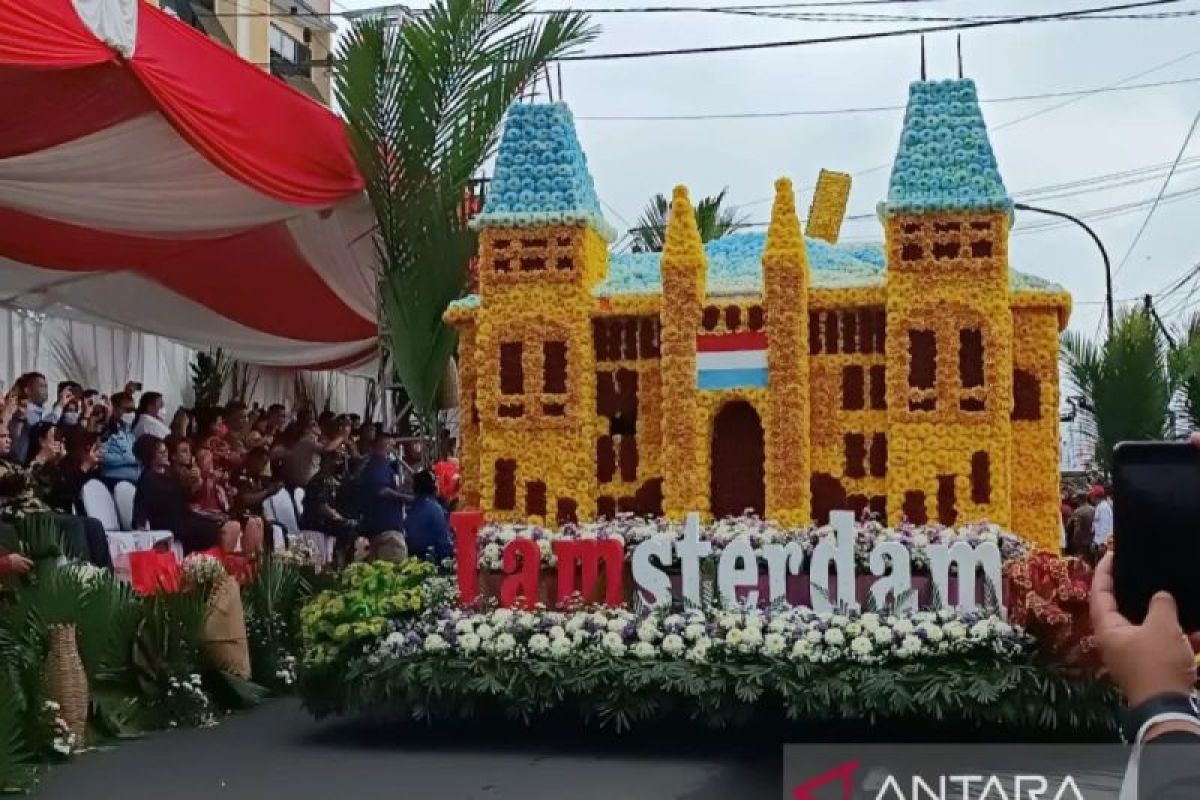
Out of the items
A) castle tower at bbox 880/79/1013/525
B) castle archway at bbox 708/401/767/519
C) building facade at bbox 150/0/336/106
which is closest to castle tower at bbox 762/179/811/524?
castle archway at bbox 708/401/767/519

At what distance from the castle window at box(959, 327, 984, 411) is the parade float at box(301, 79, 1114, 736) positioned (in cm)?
2

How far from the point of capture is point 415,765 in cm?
756

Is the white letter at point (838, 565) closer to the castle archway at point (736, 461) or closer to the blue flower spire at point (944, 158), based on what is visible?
the castle archway at point (736, 461)

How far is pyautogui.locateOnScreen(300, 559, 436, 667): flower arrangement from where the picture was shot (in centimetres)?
839

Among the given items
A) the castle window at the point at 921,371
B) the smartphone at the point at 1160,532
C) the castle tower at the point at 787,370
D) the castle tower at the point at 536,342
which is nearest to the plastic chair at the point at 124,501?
the castle tower at the point at 536,342

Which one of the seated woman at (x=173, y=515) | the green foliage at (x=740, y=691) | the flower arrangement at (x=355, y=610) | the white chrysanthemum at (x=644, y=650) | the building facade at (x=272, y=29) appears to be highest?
the building facade at (x=272, y=29)

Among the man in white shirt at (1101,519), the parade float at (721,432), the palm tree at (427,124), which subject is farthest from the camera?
the man in white shirt at (1101,519)

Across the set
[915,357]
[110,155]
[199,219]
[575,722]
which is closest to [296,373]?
[199,219]

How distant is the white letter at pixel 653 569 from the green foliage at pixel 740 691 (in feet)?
3.43

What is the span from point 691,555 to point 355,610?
2086 millimetres

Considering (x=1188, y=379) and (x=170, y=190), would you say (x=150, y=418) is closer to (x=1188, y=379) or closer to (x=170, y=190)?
(x=170, y=190)

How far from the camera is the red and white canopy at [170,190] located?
28.9 ft

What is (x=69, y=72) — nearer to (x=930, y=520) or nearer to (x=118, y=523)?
(x=118, y=523)

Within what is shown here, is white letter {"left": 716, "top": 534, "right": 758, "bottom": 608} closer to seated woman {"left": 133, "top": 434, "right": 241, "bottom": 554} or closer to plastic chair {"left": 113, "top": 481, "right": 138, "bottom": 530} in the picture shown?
seated woman {"left": 133, "top": 434, "right": 241, "bottom": 554}
